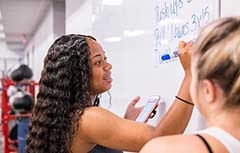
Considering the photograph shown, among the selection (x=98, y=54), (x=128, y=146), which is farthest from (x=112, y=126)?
(x=98, y=54)

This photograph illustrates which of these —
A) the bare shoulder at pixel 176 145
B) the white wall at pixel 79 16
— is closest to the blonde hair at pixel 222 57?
the bare shoulder at pixel 176 145

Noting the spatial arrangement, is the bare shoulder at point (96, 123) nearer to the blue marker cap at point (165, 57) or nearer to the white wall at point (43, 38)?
the blue marker cap at point (165, 57)

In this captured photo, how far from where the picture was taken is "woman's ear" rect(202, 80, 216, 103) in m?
0.74

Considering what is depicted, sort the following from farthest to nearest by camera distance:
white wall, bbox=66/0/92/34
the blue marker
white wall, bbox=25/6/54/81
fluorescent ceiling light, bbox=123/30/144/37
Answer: white wall, bbox=25/6/54/81
white wall, bbox=66/0/92/34
fluorescent ceiling light, bbox=123/30/144/37
the blue marker

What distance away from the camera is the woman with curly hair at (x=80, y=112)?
124cm

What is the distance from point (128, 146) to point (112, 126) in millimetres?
86

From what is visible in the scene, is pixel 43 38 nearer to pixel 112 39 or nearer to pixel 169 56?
pixel 112 39

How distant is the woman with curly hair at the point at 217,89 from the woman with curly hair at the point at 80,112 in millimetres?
450

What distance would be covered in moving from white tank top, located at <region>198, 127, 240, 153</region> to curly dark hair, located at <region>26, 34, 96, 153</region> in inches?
25.8

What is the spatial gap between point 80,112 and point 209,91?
67 cm

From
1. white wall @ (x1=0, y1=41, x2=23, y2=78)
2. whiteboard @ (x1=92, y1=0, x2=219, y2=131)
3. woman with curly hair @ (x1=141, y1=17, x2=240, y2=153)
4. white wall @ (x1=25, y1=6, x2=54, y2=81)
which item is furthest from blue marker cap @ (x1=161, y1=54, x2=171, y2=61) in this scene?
white wall @ (x1=0, y1=41, x2=23, y2=78)

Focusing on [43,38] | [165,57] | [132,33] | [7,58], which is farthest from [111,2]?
[7,58]

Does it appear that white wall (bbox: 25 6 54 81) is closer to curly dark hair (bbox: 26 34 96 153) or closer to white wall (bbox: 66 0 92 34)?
white wall (bbox: 66 0 92 34)

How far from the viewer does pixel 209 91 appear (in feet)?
2.46
